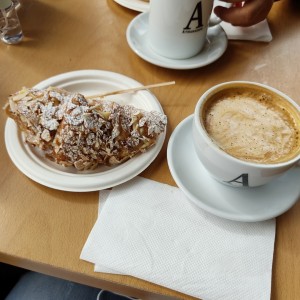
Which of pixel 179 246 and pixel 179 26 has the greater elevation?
pixel 179 26

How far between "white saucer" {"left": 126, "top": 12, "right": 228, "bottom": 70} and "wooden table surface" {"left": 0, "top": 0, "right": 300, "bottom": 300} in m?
0.02

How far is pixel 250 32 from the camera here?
803 millimetres

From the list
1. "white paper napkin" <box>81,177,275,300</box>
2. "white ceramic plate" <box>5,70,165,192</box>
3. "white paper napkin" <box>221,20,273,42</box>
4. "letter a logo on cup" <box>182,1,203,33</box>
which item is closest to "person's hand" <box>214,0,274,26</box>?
"white paper napkin" <box>221,20,273,42</box>

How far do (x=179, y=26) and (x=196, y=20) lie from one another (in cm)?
3

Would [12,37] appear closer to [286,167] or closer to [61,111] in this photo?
[61,111]

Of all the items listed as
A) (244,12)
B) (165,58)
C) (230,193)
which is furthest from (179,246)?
(244,12)

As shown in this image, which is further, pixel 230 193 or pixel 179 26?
pixel 179 26

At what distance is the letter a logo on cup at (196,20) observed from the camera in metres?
0.62

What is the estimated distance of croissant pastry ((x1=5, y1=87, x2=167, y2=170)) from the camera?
487 millimetres

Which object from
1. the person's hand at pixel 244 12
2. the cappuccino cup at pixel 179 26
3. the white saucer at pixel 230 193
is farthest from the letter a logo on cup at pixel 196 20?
the white saucer at pixel 230 193

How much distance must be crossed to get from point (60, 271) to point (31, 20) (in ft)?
2.01

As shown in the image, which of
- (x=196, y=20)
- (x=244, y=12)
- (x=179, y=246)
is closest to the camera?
(x=179, y=246)

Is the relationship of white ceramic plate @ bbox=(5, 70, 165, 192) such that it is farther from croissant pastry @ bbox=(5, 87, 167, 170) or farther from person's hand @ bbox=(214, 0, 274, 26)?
person's hand @ bbox=(214, 0, 274, 26)

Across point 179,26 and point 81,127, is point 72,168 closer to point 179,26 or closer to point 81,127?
point 81,127
